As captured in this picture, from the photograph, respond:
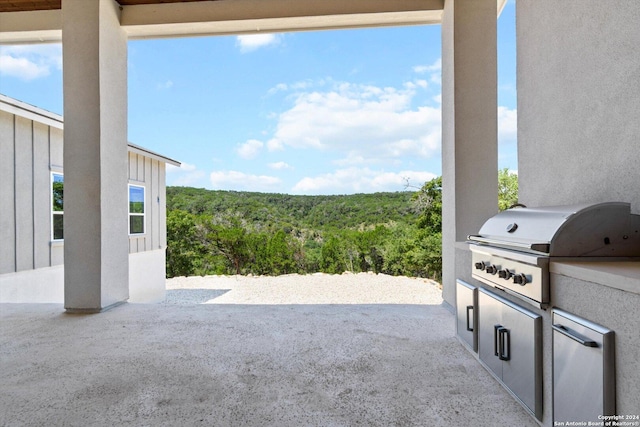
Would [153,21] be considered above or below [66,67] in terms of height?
above

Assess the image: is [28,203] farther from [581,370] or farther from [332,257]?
[581,370]

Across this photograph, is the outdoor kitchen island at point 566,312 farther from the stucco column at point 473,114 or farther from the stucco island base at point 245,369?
the stucco column at point 473,114

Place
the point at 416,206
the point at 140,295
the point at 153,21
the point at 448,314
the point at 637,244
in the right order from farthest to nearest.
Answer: the point at 416,206
the point at 140,295
the point at 153,21
the point at 448,314
the point at 637,244

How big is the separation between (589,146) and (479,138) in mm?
1522

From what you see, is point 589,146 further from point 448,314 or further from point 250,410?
point 250,410

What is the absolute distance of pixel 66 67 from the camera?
3670 mm

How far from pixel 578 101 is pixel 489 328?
149 centimetres

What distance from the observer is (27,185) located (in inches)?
199

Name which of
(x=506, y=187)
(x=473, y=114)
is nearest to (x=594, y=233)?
(x=473, y=114)

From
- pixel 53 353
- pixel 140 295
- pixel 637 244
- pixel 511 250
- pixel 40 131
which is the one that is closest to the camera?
pixel 637 244

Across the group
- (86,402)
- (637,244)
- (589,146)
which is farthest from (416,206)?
(86,402)

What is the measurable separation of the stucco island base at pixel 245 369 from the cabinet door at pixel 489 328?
0.13 metres

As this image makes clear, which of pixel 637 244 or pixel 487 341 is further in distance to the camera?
pixel 487 341

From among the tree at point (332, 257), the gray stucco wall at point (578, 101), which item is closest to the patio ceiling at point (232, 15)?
the gray stucco wall at point (578, 101)
